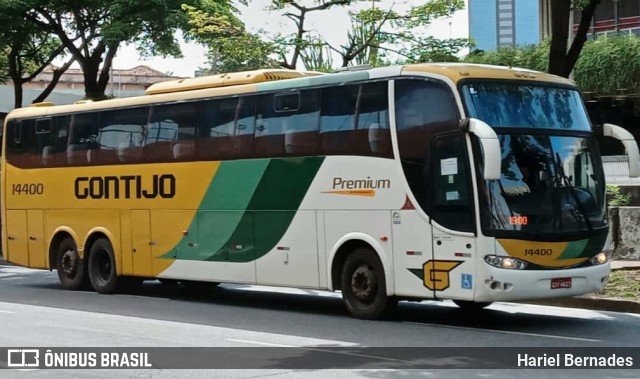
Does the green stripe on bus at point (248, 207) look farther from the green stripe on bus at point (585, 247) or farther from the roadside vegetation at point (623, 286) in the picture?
the roadside vegetation at point (623, 286)

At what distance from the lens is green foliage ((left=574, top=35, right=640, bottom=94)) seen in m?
39.7

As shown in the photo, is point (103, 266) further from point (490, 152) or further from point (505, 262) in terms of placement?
point (490, 152)

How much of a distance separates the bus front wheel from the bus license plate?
914 centimetres

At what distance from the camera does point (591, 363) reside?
34.0 feet

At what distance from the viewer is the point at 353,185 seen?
14742 millimetres

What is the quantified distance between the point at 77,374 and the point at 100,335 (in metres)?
2.83

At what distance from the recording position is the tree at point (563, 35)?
58.1 feet

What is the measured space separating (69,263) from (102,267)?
97 cm

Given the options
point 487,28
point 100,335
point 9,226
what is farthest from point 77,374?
point 487,28

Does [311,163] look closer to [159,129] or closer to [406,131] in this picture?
[406,131]

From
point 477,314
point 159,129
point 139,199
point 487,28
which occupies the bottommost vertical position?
point 477,314

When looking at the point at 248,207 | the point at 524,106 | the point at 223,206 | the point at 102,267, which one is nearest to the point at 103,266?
the point at 102,267

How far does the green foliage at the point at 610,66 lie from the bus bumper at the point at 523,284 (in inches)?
1109

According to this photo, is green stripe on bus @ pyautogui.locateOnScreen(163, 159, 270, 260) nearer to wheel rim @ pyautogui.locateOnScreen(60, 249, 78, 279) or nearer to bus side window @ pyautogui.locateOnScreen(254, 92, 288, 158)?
bus side window @ pyautogui.locateOnScreen(254, 92, 288, 158)
